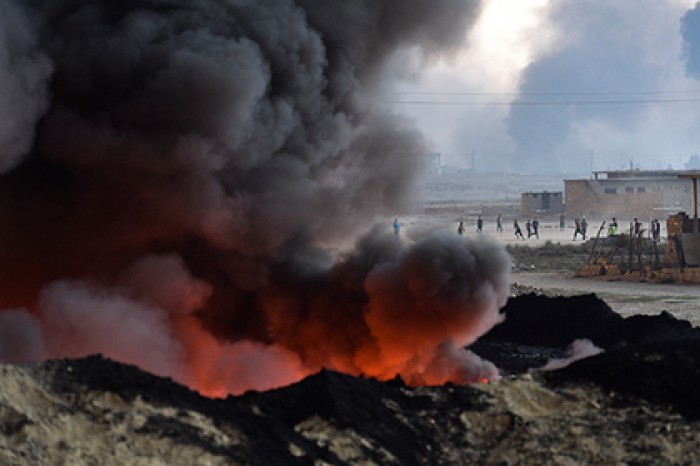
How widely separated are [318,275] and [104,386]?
10248 millimetres

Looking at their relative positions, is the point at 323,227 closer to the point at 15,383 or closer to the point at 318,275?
the point at 318,275

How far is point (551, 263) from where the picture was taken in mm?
54094

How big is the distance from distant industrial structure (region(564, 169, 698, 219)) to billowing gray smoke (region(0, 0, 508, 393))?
77.8 m

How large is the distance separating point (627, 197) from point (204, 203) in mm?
83697

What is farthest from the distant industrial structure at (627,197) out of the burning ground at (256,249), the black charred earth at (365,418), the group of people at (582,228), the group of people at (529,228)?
the black charred earth at (365,418)

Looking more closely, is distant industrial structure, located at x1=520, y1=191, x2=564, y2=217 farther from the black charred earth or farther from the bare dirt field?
the black charred earth

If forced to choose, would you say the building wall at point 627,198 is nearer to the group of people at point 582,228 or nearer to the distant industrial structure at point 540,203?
the distant industrial structure at point 540,203

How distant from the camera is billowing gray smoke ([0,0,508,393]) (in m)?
17.8

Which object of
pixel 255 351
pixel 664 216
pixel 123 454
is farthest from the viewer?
pixel 664 216

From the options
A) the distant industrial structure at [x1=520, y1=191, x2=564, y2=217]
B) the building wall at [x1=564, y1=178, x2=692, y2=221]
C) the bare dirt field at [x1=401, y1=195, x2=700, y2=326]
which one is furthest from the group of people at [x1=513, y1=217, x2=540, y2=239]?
the distant industrial structure at [x1=520, y1=191, x2=564, y2=217]

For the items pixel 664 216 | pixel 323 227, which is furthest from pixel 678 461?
pixel 664 216

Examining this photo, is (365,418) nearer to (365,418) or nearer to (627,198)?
(365,418)

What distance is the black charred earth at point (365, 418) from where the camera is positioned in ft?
35.0

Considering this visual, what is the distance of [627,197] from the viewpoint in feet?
317
